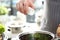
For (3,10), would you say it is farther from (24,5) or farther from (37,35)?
(37,35)

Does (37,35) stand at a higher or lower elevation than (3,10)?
lower

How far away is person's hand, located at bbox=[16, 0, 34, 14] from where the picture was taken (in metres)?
0.79

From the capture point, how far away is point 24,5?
31.6 inches

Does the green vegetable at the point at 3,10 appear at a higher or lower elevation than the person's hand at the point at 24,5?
lower

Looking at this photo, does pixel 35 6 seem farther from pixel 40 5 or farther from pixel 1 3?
pixel 1 3


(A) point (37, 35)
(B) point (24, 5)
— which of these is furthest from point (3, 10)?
(A) point (37, 35)

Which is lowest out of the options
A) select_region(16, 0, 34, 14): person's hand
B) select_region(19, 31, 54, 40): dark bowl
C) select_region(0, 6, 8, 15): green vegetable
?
select_region(19, 31, 54, 40): dark bowl

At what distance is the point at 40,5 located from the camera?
786 mm

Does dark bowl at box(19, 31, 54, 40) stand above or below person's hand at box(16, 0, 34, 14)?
below

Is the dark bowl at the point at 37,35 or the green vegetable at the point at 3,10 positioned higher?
the green vegetable at the point at 3,10

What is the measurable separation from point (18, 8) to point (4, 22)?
0.12m

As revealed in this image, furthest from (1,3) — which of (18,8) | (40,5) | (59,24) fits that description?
(59,24)

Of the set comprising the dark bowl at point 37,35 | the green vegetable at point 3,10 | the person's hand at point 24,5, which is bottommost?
the dark bowl at point 37,35

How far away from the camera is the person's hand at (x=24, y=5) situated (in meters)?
0.79
